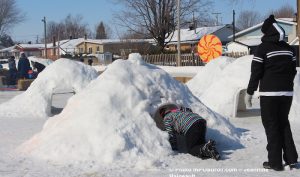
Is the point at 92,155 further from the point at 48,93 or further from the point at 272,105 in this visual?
the point at 48,93

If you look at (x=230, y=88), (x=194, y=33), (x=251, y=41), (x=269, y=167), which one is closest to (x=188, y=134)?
(x=269, y=167)

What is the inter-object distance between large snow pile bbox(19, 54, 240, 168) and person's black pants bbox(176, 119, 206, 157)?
0.26m

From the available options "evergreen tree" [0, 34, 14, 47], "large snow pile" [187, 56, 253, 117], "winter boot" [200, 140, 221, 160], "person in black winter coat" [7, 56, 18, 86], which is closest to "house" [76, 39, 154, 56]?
"evergreen tree" [0, 34, 14, 47]

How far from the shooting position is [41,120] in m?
11.0

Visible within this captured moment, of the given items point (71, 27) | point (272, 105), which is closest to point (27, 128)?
point (272, 105)

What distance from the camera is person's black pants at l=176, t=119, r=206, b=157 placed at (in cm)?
670

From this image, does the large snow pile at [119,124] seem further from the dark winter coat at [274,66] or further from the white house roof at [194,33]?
the white house roof at [194,33]

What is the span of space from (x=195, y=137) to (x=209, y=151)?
10.9 inches

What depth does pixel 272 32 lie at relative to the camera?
19.8ft

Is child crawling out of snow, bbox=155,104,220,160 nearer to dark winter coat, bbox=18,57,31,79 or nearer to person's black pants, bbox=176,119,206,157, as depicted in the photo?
person's black pants, bbox=176,119,206,157

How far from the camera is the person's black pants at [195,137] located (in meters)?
6.70

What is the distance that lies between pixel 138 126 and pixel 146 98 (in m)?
0.61

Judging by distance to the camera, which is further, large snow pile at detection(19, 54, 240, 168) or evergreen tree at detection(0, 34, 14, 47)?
evergreen tree at detection(0, 34, 14, 47)

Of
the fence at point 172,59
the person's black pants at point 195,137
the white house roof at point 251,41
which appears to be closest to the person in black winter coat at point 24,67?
the person's black pants at point 195,137
